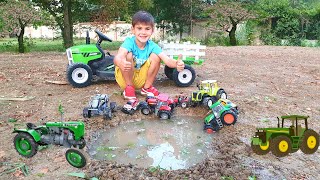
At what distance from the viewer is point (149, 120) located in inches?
159

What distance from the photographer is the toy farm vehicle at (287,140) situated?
1.25m

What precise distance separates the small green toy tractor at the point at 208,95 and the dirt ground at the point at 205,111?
0.22 meters

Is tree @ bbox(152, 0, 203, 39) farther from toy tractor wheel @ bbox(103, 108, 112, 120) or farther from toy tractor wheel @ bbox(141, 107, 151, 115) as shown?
toy tractor wheel @ bbox(103, 108, 112, 120)

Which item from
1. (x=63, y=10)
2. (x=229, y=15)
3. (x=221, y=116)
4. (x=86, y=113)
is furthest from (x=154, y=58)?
(x=229, y=15)

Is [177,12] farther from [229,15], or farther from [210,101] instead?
[210,101]

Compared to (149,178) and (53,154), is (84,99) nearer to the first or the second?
(53,154)

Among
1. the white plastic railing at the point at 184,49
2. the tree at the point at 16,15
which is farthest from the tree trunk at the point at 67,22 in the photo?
the white plastic railing at the point at 184,49

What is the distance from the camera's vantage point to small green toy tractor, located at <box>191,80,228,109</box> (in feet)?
Result: 13.1

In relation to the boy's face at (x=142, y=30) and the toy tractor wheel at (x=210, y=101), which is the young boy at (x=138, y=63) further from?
the toy tractor wheel at (x=210, y=101)

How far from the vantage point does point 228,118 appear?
3400 mm

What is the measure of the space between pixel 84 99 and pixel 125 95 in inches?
23.6

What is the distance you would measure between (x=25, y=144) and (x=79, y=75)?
339cm

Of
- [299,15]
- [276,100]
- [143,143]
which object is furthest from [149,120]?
[299,15]

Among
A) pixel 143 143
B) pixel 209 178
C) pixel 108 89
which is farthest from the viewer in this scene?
pixel 108 89
